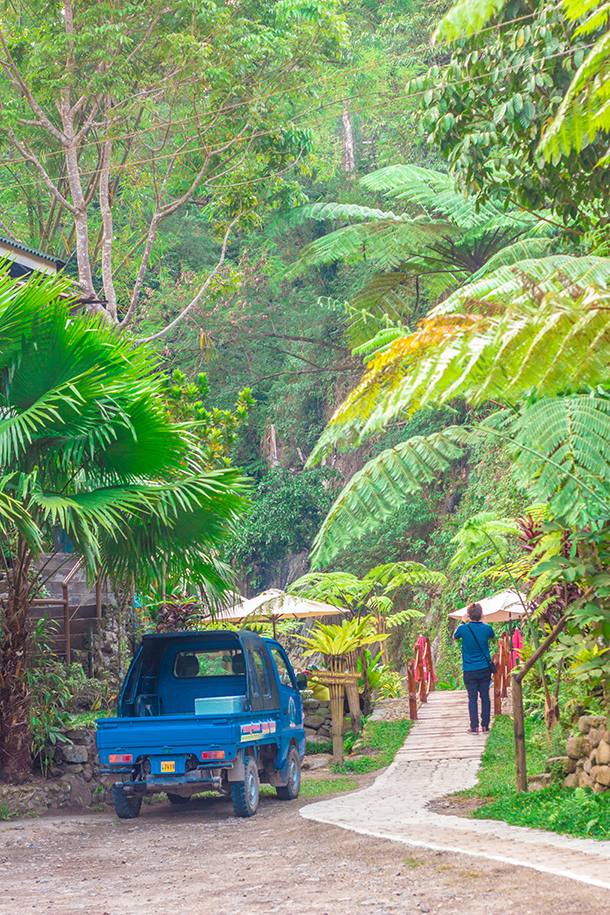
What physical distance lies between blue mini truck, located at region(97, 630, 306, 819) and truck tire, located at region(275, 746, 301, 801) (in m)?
0.01

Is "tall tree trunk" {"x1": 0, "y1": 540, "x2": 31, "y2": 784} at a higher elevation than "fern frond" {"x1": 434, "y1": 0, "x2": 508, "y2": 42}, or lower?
lower

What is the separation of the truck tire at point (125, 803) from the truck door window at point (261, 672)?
172cm

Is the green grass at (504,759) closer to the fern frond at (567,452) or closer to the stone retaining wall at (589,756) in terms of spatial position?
the stone retaining wall at (589,756)

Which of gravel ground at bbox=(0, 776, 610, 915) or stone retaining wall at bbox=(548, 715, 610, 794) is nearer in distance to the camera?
gravel ground at bbox=(0, 776, 610, 915)

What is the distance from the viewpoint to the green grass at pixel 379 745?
12.9 meters

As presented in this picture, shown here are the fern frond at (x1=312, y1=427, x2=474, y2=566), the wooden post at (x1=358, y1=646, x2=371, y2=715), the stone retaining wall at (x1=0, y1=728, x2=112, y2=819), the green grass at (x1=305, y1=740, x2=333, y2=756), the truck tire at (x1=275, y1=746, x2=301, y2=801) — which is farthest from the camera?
the wooden post at (x1=358, y1=646, x2=371, y2=715)

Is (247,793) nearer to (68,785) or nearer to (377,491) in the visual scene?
(68,785)

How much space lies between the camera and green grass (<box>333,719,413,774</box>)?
12922 millimetres

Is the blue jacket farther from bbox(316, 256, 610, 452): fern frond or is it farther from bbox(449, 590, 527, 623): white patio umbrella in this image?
bbox(316, 256, 610, 452): fern frond

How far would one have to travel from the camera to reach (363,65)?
93.9 ft

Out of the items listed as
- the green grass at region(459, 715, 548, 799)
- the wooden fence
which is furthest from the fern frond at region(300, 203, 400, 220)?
the green grass at region(459, 715, 548, 799)

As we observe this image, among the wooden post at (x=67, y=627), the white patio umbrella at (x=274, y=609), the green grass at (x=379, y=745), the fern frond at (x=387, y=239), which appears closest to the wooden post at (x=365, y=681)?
the white patio umbrella at (x=274, y=609)

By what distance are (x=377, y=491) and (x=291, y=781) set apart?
4.76m

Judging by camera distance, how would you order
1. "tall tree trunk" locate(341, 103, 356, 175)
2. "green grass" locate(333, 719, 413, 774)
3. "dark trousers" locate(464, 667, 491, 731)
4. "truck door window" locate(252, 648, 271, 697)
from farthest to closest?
"tall tree trunk" locate(341, 103, 356, 175), "dark trousers" locate(464, 667, 491, 731), "green grass" locate(333, 719, 413, 774), "truck door window" locate(252, 648, 271, 697)
